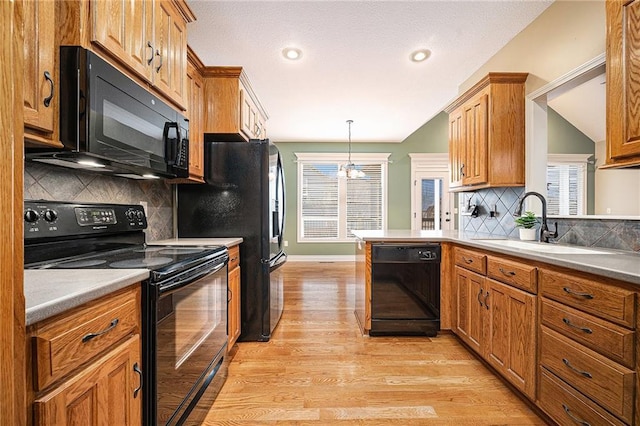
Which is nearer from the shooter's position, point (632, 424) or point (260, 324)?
point (632, 424)

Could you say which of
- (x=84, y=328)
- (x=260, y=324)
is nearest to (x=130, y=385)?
(x=84, y=328)

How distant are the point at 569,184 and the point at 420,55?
6.68ft

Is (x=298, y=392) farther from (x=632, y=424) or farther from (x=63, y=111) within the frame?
(x=63, y=111)

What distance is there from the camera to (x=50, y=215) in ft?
4.42

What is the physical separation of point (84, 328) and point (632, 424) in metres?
1.87

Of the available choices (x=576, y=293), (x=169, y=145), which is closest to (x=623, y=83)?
(x=576, y=293)

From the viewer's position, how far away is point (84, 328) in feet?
2.82

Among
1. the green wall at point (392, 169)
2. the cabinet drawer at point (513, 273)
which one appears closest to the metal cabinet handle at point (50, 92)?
the cabinet drawer at point (513, 273)

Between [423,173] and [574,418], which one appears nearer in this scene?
[574,418]

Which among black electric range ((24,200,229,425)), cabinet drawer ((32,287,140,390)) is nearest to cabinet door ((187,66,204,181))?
black electric range ((24,200,229,425))

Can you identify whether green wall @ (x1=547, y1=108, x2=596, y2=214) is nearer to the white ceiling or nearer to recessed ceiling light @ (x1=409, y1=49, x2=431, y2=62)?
the white ceiling

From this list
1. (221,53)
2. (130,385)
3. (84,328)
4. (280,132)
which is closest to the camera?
(84,328)

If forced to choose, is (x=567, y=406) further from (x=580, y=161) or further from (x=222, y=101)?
(x=222, y=101)

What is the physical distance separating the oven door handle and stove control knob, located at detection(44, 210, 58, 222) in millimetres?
634
